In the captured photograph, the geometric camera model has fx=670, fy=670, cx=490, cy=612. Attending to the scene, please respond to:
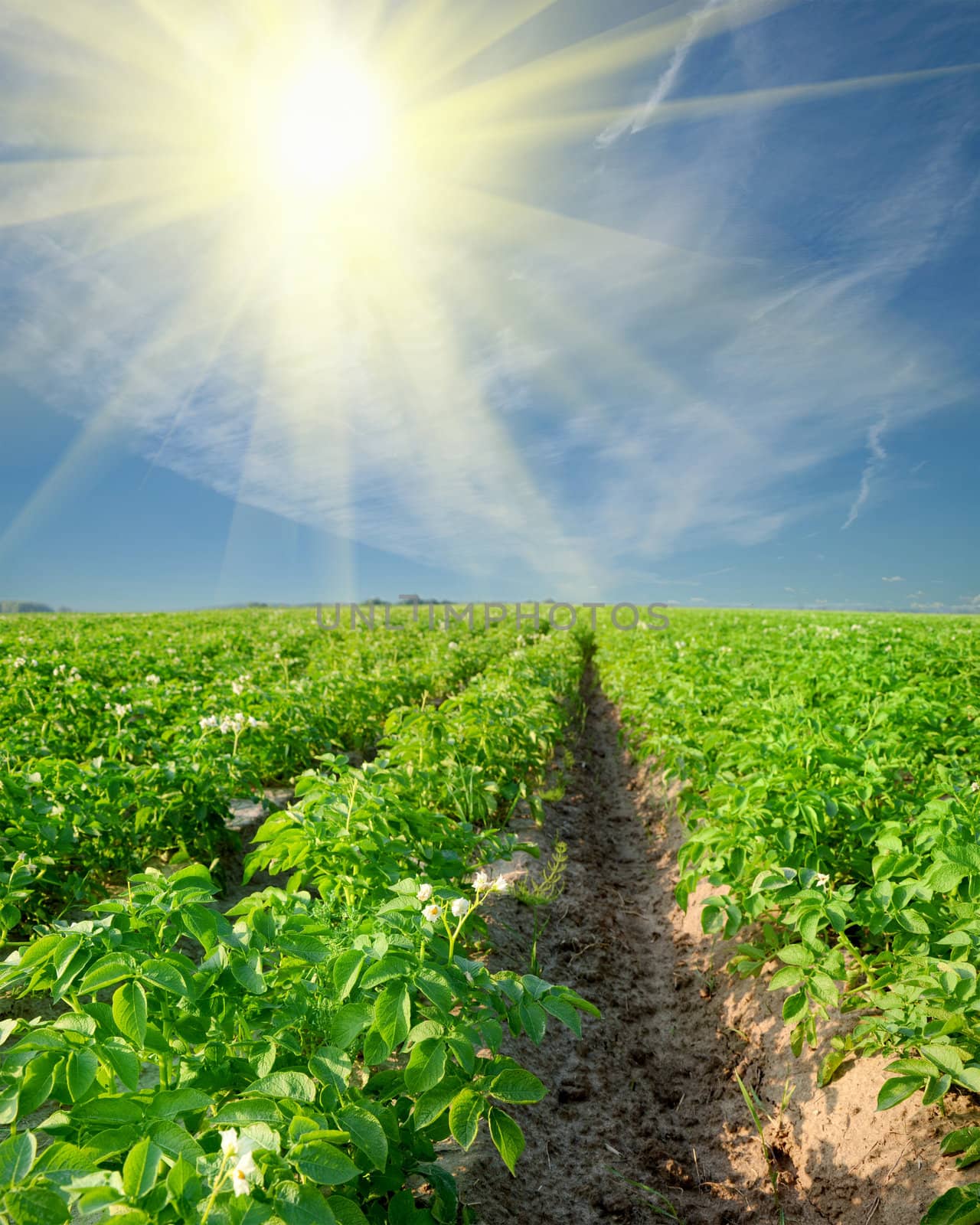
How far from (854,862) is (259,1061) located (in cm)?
310

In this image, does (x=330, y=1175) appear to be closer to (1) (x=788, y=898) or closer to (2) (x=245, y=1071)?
(2) (x=245, y=1071)

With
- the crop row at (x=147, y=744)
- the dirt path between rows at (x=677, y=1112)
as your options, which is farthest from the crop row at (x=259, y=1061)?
the crop row at (x=147, y=744)

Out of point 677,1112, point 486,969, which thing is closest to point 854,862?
point 677,1112

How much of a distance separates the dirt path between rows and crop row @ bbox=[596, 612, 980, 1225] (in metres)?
0.19

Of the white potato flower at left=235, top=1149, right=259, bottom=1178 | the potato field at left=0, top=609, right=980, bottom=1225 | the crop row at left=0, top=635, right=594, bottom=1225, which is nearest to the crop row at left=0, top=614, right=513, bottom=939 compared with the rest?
the potato field at left=0, top=609, right=980, bottom=1225

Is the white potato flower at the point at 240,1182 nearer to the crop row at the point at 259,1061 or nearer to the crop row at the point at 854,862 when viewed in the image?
the crop row at the point at 259,1061

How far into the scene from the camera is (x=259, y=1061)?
1.79m

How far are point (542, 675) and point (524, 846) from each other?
17.1 ft

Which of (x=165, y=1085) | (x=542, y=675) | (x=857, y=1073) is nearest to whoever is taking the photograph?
(x=165, y=1085)

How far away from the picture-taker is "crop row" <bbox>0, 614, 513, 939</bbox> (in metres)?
3.91

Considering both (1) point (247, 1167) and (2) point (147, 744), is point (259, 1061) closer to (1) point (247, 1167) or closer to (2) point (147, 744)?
(1) point (247, 1167)

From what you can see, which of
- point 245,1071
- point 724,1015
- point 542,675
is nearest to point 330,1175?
point 245,1071

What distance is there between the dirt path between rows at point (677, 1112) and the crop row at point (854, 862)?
0.64 ft

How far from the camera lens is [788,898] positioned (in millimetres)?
3111
